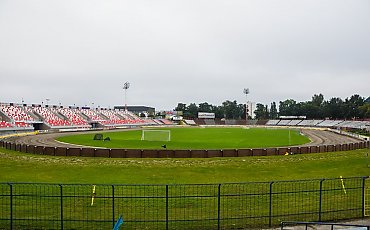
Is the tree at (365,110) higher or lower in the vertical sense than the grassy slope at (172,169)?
higher

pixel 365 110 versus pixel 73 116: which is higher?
pixel 365 110

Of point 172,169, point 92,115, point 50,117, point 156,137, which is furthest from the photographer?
point 92,115

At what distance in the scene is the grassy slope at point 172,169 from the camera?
80.4 feet

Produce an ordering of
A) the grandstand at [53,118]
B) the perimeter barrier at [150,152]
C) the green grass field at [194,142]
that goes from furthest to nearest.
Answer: the grandstand at [53,118], the green grass field at [194,142], the perimeter barrier at [150,152]

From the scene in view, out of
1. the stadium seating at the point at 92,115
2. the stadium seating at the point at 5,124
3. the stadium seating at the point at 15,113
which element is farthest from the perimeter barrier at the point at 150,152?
the stadium seating at the point at 92,115

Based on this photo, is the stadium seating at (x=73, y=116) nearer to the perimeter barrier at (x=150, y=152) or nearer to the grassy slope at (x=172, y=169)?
the perimeter barrier at (x=150, y=152)

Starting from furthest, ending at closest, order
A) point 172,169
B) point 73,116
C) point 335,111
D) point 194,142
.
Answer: point 335,111 → point 73,116 → point 194,142 → point 172,169

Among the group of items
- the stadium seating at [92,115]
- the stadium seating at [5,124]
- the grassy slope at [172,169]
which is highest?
the stadium seating at [92,115]

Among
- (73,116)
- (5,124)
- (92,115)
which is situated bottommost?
(5,124)

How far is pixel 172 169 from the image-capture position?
28031 mm

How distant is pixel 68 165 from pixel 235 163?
565 inches

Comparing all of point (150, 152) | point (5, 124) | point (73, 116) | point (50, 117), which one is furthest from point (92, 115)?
point (150, 152)

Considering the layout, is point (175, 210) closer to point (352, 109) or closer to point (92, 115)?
point (92, 115)

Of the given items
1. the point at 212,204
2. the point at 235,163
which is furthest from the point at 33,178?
the point at 235,163
